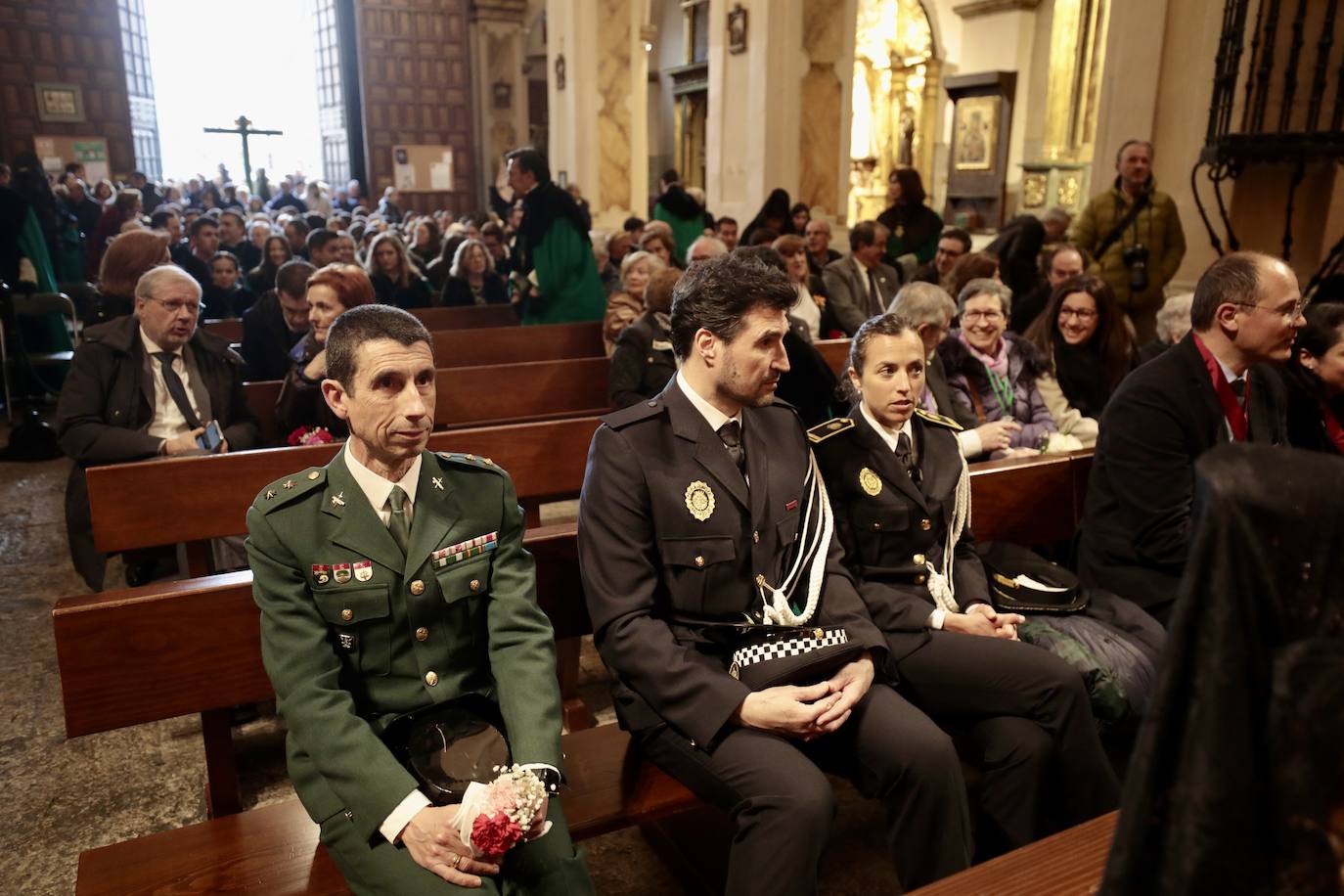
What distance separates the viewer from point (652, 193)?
19.6 m

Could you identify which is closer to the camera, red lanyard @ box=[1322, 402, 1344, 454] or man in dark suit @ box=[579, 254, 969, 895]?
man in dark suit @ box=[579, 254, 969, 895]

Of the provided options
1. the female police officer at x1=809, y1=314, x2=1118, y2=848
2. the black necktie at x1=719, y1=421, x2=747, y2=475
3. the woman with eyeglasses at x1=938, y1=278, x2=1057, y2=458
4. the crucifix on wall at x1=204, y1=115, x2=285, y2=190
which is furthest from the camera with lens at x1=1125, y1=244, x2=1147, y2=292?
the crucifix on wall at x1=204, y1=115, x2=285, y2=190

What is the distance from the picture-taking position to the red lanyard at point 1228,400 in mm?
2777

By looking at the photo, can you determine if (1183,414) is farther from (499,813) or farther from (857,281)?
(857,281)

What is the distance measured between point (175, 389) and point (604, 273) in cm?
532

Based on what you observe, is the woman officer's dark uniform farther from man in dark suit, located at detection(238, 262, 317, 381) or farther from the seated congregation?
man in dark suit, located at detection(238, 262, 317, 381)

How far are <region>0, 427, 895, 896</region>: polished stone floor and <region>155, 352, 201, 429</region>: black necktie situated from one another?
3.49ft

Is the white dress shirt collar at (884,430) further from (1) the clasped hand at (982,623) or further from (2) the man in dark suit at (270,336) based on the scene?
(2) the man in dark suit at (270,336)

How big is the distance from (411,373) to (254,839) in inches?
38.6

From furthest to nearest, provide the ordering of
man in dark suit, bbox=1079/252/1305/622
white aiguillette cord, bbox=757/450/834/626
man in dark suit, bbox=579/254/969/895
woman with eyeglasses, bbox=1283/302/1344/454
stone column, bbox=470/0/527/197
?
stone column, bbox=470/0/527/197 → woman with eyeglasses, bbox=1283/302/1344/454 → man in dark suit, bbox=1079/252/1305/622 → white aiguillette cord, bbox=757/450/834/626 → man in dark suit, bbox=579/254/969/895

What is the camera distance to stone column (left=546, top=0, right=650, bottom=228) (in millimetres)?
12492

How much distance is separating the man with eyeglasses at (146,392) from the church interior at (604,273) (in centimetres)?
12

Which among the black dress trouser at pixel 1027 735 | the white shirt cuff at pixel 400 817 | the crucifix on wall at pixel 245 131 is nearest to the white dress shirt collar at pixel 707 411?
the black dress trouser at pixel 1027 735

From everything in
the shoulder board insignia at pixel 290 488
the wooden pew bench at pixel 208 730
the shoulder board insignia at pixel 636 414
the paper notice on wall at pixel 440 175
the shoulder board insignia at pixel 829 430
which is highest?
the paper notice on wall at pixel 440 175
